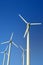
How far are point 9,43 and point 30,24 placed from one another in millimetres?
13971

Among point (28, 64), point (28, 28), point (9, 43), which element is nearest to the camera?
point (28, 64)

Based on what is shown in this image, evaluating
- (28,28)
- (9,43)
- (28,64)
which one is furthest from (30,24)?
(9,43)

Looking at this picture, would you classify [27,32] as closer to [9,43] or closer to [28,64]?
[28,64]

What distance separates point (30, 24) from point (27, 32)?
182cm

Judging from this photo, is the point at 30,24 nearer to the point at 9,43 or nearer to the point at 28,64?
the point at 28,64

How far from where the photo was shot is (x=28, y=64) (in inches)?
1778

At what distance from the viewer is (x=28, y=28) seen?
5022cm

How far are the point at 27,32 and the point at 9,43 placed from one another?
1372 centimetres

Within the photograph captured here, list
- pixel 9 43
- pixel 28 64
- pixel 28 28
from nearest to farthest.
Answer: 1. pixel 28 64
2. pixel 28 28
3. pixel 9 43

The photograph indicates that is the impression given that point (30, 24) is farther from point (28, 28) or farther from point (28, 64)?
point (28, 64)

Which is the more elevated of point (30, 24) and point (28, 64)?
point (30, 24)

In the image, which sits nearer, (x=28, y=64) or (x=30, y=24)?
(x=28, y=64)

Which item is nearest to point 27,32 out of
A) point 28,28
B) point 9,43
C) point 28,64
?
point 28,28

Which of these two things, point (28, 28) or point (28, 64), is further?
point (28, 28)
